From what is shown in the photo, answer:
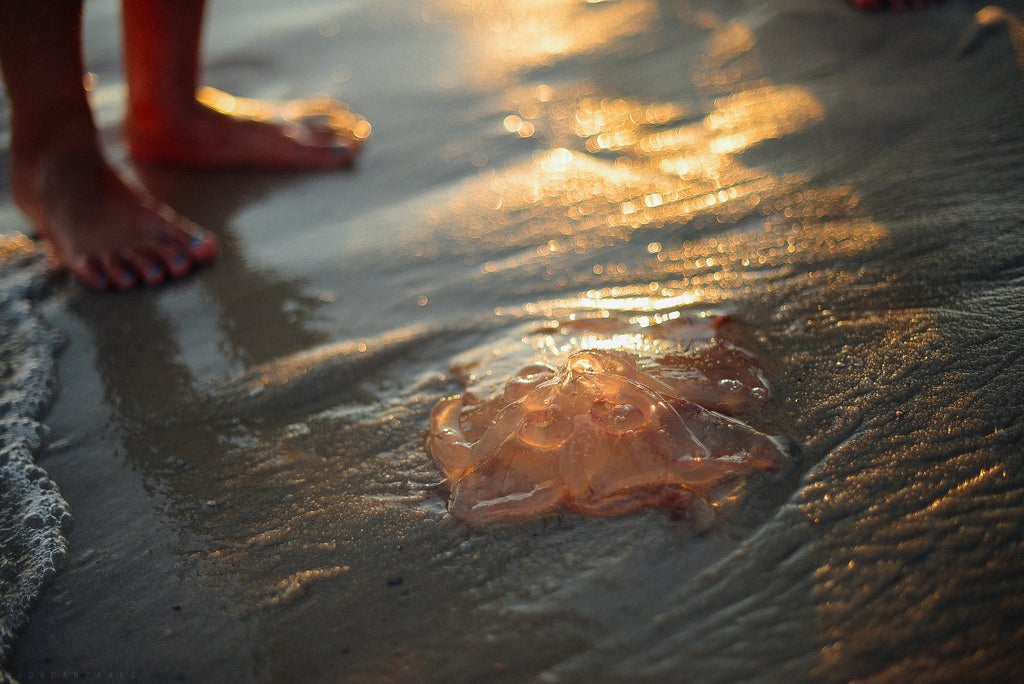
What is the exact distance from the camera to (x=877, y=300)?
1694 millimetres

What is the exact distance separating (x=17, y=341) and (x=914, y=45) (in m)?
2.88

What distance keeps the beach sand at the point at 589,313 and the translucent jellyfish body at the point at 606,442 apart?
0.04 m

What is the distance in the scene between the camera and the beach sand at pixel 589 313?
3.79 feet

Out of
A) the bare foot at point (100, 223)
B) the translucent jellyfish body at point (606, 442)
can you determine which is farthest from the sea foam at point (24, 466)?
the translucent jellyfish body at point (606, 442)

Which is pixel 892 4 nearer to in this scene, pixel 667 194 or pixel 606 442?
pixel 667 194

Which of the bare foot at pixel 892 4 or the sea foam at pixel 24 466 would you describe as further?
the bare foot at pixel 892 4

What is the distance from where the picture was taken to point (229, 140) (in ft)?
10.0

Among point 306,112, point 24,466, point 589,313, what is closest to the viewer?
point 24,466

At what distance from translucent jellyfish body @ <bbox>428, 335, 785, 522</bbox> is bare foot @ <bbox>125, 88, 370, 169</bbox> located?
1.77 m

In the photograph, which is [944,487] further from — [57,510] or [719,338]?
[57,510]

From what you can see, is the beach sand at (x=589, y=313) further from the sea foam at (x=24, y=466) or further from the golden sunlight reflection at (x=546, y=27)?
the golden sunlight reflection at (x=546, y=27)

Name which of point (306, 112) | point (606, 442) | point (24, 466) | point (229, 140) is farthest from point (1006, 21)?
point (24, 466)

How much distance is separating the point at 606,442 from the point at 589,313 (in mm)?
528

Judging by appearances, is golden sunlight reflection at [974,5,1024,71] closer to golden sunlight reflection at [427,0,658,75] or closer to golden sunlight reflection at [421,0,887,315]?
golden sunlight reflection at [421,0,887,315]
